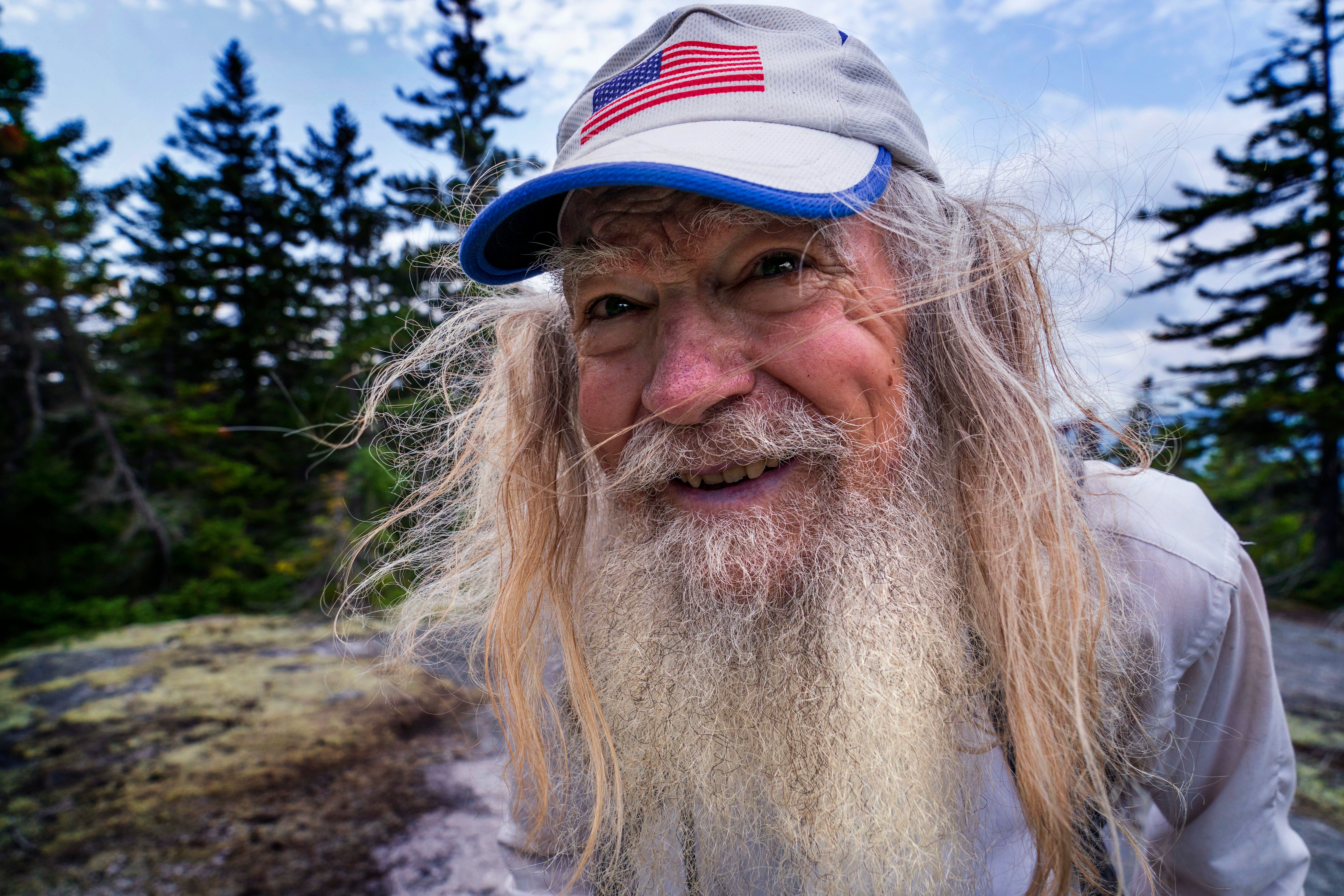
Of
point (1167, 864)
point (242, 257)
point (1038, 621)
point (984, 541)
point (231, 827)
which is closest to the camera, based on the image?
point (1038, 621)

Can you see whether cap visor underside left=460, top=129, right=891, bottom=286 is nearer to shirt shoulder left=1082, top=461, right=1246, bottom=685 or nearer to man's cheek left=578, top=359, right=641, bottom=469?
man's cheek left=578, top=359, right=641, bottom=469

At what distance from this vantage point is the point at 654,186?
1.18 metres

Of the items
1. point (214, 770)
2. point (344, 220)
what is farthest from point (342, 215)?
point (214, 770)

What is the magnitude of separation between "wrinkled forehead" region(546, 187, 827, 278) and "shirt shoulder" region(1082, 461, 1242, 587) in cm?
89

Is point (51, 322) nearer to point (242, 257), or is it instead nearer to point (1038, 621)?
point (242, 257)

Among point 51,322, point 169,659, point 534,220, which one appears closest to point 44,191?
point 51,322

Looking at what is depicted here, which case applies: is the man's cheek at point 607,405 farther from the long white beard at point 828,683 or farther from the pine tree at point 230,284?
the pine tree at point 230,284

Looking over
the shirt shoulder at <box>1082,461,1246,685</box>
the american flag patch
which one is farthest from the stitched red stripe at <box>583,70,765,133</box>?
the shirt shoulder at <box>1082,461,1246,685</box>

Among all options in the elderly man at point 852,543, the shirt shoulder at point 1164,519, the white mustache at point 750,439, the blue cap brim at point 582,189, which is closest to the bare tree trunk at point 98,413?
the blue cap brim at point 582,189

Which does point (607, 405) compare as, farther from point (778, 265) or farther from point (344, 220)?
point (344, 220)

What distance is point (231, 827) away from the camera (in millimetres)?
2500

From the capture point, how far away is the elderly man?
118 centimetres

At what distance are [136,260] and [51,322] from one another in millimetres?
7208

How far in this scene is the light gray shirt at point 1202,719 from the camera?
→ 1.28 meters
